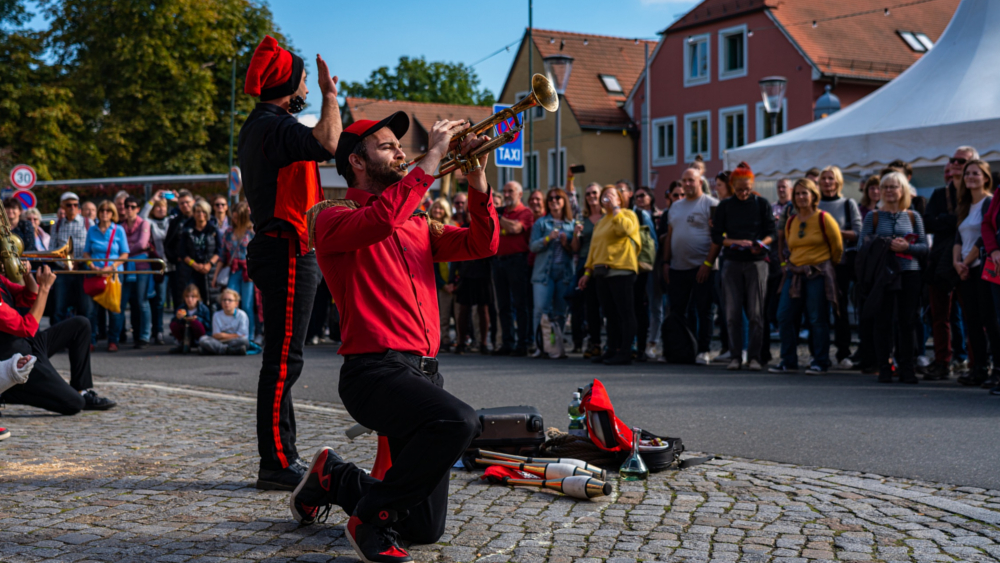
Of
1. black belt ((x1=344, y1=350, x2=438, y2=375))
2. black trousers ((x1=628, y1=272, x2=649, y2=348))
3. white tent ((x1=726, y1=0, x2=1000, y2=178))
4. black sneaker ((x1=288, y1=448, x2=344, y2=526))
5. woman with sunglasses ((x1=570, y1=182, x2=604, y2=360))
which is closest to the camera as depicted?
black belt ((x1=344, y1=350, x2=438, y2=375))

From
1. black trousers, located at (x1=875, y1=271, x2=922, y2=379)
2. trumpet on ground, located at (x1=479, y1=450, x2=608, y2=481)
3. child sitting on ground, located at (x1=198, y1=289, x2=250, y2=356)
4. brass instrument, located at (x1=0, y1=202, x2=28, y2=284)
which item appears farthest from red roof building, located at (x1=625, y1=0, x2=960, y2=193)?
trumpet on ground, located at (x1=479, y1=450, x2=608, y2=481)

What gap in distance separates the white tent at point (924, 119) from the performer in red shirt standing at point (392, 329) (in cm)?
1124

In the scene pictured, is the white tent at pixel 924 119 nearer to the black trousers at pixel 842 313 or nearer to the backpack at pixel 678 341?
the black trousers at pixel 842 313

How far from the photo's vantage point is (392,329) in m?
4.25

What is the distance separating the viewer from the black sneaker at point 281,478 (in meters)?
5.38

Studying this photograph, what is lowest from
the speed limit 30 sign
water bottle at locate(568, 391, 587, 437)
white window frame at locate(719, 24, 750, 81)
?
water bottle at locate(568, 391, 587, 437)

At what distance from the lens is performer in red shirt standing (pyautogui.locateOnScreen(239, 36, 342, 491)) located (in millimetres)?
5230

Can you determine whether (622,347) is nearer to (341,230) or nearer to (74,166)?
Result: (341,230)

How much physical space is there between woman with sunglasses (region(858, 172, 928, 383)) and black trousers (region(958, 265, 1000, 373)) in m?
0.43

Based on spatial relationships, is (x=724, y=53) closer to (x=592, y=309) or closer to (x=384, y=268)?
(x=592, y=309)

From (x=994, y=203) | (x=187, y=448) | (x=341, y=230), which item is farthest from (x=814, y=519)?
(x=994, y=203)

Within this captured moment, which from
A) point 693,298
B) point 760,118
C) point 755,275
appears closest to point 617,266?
point 693,298

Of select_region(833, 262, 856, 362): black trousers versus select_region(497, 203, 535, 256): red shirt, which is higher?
select_region(497, 203, 535, 256): red shirt

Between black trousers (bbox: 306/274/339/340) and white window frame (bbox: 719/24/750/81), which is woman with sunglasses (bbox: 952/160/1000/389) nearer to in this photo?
black trousers (bbox: 306/274/339/340)
